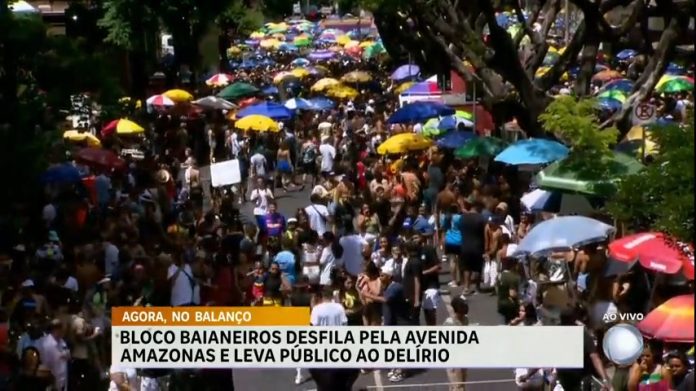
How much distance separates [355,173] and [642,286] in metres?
12.1

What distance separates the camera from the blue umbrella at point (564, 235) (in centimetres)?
1566

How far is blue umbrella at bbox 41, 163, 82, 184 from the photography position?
20.8 meters

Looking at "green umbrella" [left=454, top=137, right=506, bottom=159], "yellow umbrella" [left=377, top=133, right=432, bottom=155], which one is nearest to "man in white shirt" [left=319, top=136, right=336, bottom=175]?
"yellow umbrella" [left=377, top=133, right=432, bottom=155]

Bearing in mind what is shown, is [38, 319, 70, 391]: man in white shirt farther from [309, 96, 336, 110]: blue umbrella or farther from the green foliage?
[309, 96, 336, 110]: blue umbrella

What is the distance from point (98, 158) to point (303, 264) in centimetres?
612

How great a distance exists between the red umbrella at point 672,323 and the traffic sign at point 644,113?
321 inches

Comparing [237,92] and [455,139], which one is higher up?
[455,139]

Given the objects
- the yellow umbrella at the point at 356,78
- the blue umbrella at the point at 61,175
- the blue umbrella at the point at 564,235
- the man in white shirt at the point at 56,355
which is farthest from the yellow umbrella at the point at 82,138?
the yellow umbrella at the point at 356,78

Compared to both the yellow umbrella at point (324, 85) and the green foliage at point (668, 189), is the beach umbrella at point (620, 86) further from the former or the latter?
the green foliage at point (668, 189)

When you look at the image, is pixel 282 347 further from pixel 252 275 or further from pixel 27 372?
pixel 252 275

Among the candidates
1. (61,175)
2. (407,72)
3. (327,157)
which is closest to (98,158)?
(61,175)

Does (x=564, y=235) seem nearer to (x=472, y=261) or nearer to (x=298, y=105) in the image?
(x=472, y=261)

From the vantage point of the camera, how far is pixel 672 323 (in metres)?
11.8

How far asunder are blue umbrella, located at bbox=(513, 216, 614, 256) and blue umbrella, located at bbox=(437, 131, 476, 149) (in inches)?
399
